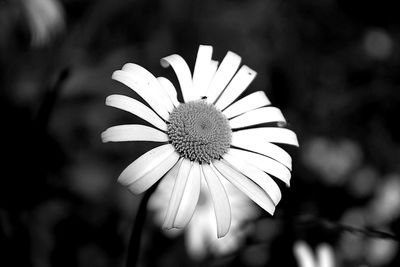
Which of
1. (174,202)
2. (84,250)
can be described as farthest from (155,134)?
(84,250)

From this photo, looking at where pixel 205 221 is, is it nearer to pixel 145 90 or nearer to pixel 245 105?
pixel 245 105

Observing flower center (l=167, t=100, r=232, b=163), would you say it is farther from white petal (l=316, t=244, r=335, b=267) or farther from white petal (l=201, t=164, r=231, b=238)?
white petal (l=316, t=244, r=335, b=267)

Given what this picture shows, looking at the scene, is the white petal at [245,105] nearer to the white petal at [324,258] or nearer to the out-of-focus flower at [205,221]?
the out-of-focus flower at [205,221]

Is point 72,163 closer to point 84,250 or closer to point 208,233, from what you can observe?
point 84,250

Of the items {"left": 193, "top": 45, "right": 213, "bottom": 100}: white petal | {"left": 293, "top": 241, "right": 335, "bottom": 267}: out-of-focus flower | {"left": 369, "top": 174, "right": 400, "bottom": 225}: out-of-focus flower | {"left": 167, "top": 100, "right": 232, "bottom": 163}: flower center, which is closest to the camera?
{"left": 167, "top": 100, "right": 232, "bottom": 163}: flower center

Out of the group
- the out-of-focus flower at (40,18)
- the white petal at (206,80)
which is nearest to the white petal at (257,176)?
the white petal at (206,80)

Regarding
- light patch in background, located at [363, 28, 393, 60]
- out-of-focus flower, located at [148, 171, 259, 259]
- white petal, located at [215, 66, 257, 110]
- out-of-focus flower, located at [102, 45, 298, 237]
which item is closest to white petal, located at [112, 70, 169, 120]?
out-of-focus flower, located at [102, 45, 298, 237]
